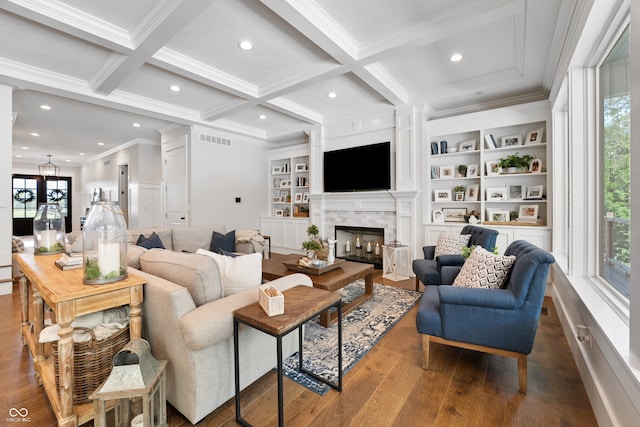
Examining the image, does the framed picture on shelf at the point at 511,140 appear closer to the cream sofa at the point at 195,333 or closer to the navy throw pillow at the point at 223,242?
the cream sofa at the point at 195,333

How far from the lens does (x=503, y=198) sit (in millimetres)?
3971

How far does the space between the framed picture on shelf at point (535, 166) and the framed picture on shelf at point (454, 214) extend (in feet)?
3.28

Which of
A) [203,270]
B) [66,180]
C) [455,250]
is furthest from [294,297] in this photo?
[66,180]

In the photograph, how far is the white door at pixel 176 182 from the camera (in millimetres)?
5437

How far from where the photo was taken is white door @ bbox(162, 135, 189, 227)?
17.8 feet

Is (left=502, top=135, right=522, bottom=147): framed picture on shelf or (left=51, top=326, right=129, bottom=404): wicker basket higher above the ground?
(left=502, top=135, right=522, bottom=147): framed picture on shelf

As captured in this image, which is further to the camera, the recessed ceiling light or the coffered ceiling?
the recessed ceiling light

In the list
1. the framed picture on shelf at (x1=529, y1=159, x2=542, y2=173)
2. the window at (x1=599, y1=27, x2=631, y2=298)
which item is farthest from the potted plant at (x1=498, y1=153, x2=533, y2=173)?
the window at (x1=599, y1=27, x2=631, y2=298)

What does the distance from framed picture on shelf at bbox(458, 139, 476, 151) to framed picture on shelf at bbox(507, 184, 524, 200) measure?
75 centimetres

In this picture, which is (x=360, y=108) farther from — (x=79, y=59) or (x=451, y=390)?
(x=451, y=390)

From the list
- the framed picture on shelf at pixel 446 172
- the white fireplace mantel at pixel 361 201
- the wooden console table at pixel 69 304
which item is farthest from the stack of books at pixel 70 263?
the framed picture on shelf at pixel 446 172

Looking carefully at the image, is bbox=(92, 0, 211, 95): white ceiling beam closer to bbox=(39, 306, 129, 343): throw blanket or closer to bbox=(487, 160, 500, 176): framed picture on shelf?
bbox=(39, 306, 129, 343): throw blanket

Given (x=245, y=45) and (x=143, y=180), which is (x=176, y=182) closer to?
(x=143, y=180)

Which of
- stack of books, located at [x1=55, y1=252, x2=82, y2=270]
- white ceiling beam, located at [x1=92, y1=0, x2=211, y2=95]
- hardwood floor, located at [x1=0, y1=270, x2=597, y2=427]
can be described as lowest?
hardwood floor, located at [x1=0, y1=270, x2=597, y2=427]
